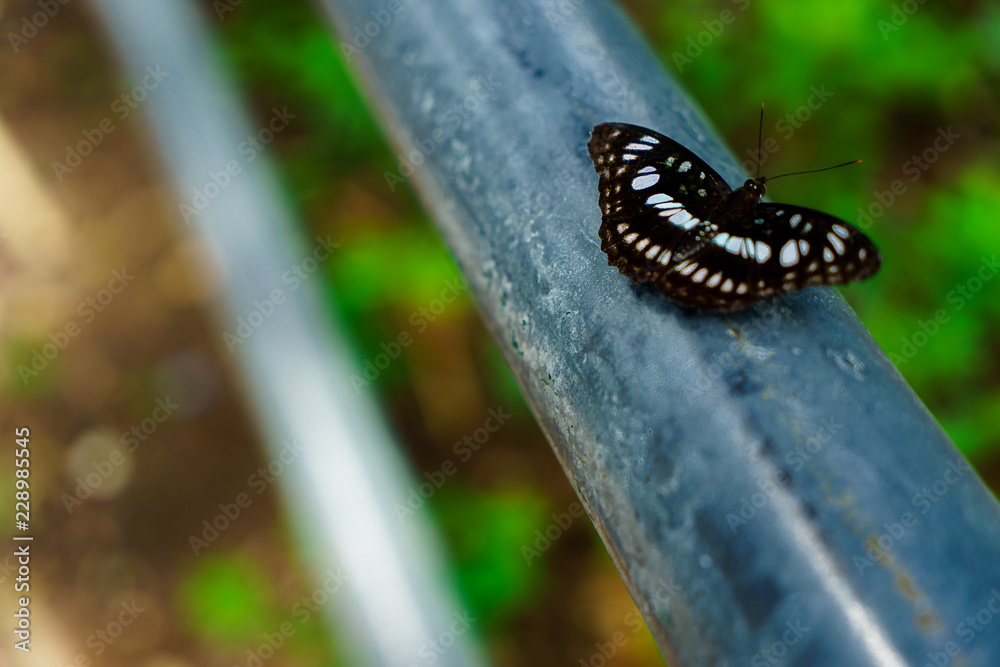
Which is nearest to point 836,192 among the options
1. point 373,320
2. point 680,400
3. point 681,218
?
point 373,320

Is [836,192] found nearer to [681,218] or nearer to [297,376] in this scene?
[681,218]

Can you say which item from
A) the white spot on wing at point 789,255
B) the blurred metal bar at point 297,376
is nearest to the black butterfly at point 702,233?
the white spot on wing at point 789,255

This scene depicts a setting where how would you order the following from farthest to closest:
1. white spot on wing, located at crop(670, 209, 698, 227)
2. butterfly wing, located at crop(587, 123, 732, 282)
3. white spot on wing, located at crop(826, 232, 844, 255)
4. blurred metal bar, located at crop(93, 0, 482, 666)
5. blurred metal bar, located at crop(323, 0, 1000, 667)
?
→ blurred metal bar, located at crop(93, 0, 482, 666) < white spot on wing, located at crop(670, 209, 698, 227) < white spot on wing, located at crop(826, 232, 844, 255) < butterfly wing, located at crop(587, 123, 732, 282) < blurred metal bar, located at crop(323, 0, 1000, 667)

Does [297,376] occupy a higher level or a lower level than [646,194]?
lower

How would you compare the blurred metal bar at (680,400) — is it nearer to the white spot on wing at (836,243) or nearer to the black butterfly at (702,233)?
the black butterfly at (702,233)

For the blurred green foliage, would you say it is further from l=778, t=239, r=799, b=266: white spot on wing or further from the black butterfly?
l=778, t=239, r=799, b=266: white spot on wing

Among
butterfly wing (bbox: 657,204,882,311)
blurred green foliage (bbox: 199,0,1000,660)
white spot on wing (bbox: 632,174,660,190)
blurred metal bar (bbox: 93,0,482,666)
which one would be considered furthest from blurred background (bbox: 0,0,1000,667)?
butterfly wing (bbox: 657,204,882,311)
